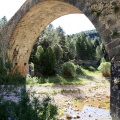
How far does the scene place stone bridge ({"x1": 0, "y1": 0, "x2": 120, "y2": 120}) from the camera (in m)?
4.52

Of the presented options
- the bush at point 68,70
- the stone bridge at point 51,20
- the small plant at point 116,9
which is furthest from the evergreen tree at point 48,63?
the small plant at point 116,9

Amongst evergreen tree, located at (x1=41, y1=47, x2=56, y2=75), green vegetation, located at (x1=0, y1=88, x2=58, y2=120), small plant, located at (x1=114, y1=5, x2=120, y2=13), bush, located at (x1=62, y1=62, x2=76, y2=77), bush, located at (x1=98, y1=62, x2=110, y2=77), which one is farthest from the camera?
bush, located at (x1=98, y1=62, x2=110, y2=77)

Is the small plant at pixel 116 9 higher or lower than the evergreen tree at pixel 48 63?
higher

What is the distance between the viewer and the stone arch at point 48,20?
458 cm

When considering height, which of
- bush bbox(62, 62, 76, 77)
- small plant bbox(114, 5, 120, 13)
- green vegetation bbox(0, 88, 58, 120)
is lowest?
green vegetation bbox(0, 88, 58, 120)

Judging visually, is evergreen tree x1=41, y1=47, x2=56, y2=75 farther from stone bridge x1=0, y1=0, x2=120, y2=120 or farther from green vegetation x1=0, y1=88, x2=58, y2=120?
green vegetation x1=0, y1=88, x2=58, y2=120

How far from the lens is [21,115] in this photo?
10.6 ft

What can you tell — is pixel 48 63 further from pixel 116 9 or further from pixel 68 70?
pixel 116 9

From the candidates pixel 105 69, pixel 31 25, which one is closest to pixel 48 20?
pixel 31 25

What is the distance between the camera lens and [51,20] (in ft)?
29.7

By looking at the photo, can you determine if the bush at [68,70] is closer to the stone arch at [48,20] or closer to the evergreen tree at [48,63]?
the evergreen tree at [48,63]

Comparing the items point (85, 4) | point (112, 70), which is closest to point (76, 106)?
point (112, 70)

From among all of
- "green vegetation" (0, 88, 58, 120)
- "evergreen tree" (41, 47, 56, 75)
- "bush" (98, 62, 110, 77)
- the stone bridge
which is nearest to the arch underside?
the stone bridge

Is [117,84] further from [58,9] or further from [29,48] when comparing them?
[29,48]
